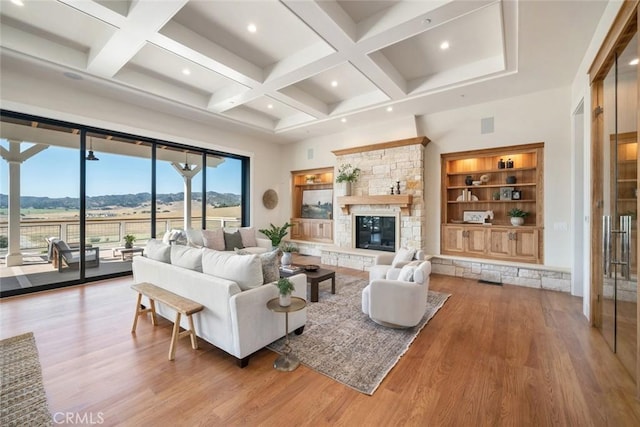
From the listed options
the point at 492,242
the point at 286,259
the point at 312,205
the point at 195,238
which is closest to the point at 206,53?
the point at 286,259

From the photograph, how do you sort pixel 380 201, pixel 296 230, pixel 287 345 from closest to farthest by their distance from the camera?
pixel 287 345, pixel 380 201, pixel 296 230

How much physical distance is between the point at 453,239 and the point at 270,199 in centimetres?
517

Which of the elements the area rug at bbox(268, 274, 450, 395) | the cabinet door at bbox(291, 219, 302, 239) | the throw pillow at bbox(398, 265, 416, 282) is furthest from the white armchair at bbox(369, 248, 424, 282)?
the cabinet door at bbox(291, 219, 302, 239)

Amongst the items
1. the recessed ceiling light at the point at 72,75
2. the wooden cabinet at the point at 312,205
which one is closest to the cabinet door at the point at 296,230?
the wooden cabinet at the point at 312,205

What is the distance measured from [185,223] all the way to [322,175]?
→ 158 inches

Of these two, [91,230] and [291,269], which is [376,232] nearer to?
[291,269]

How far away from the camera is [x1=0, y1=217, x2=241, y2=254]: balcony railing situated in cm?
462

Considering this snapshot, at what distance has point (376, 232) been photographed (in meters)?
6.52

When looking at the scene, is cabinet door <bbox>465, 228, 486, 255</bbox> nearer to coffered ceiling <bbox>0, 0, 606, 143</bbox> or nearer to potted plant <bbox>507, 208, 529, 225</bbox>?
potted plant <bbox>507, 208, 529, 225</bbox>

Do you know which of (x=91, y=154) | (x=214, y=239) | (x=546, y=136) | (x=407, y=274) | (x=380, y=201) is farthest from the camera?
(x=380, y=201)

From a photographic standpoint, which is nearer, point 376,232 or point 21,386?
point 21,386

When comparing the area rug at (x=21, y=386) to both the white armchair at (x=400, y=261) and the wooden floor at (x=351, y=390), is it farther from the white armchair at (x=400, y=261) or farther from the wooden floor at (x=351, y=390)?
the white armchair at (x=400, y=261)

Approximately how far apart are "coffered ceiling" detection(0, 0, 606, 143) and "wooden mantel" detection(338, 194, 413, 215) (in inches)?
74.4

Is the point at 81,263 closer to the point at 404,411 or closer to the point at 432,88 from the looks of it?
the point at 404,411
